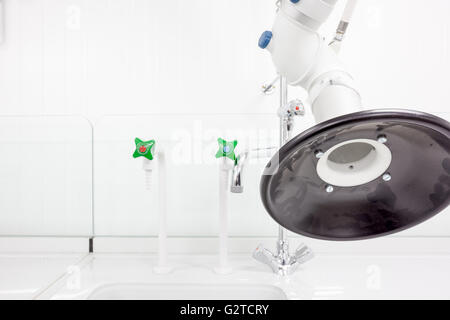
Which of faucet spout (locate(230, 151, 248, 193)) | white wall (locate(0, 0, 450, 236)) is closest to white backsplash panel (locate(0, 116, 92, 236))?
white wall (locate(0, 0, 450, 236))

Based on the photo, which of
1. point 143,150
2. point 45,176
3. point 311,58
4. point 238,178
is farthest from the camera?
point 45,176

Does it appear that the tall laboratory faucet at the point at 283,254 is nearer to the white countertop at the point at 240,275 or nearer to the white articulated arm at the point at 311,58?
the white countertop at the point at 240,275

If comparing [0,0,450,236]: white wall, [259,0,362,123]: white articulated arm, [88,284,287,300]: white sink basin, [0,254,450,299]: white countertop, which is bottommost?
[88,284,287,300]: white sink basin

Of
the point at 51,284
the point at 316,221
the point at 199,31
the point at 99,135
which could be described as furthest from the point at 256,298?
the point at 199,31

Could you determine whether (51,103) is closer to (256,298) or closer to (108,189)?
(108,189)

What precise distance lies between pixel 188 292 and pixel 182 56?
0.78 meters

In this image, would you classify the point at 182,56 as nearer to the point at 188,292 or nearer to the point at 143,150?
the point at 143,150

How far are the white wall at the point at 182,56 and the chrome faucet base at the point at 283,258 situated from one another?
0.44 m

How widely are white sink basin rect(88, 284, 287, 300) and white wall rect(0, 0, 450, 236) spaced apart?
56 cm

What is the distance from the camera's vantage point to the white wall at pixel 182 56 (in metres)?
0.96

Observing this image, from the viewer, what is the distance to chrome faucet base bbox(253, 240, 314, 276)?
0.79m

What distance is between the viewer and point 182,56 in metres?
0.97

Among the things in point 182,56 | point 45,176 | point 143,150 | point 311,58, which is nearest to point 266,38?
point 311,58

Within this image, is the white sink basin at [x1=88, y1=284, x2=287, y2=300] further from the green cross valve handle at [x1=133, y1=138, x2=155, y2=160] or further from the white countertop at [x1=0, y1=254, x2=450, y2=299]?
the green cross valve handle at [x1=133, y1=138, x2=155, y2=160]
